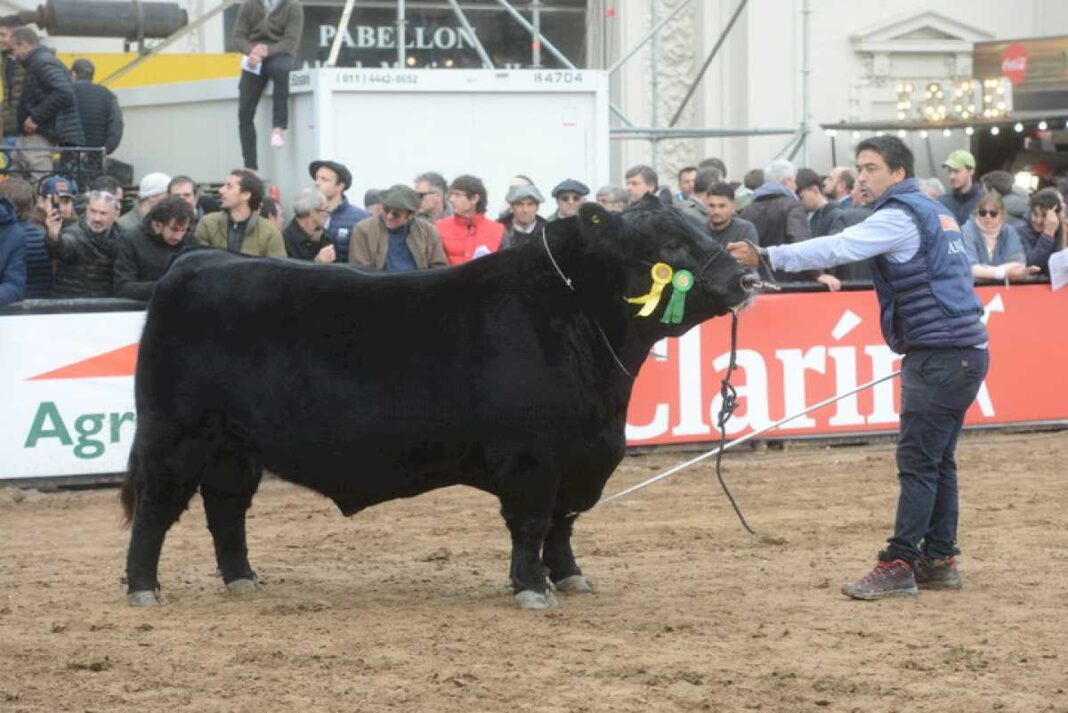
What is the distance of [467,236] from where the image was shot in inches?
538

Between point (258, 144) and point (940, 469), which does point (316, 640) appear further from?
point (258, 144)

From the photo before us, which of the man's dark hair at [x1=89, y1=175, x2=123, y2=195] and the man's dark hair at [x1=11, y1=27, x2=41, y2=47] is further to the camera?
the man's dark hair at [x1=11, y1=27, x2=41, y2=47]

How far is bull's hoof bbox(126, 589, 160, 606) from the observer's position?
876cm

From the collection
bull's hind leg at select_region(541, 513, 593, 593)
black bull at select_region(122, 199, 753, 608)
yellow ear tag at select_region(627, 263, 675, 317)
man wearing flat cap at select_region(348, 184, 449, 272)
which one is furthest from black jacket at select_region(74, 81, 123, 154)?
yellow ear tag at select_region(627, 263, 675, 317)

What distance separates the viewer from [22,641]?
7.98 meters

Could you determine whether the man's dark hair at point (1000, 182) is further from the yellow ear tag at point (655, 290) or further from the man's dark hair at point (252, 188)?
the yellow ear tag at point (655, 290)

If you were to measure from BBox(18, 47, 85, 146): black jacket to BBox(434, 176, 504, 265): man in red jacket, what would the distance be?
3812 mm

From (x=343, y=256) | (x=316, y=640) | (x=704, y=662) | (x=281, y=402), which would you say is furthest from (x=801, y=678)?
(x=343, y=256)

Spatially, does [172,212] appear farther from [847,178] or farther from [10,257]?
[847,178]

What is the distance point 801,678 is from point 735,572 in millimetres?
2355

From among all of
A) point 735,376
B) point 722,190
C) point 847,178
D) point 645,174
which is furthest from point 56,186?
point 847,178

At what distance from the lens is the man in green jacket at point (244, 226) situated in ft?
42.1

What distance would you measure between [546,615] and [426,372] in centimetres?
120

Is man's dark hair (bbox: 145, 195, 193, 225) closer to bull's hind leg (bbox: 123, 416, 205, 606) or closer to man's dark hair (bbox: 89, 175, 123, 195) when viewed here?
man's dark hair (bbox: 89, 175, 123, 195)
